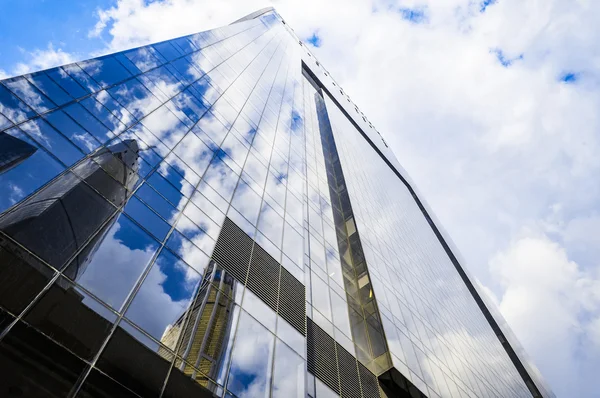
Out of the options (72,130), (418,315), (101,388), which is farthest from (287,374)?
(418,315)

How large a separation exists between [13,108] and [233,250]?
8.14 metres

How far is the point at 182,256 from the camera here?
11922 millimetres

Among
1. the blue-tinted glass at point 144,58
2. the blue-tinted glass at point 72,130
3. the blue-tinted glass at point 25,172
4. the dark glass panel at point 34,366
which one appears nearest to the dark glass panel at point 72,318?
the dark glass panel at point 34,366

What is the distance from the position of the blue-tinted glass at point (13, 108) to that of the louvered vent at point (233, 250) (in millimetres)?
6990

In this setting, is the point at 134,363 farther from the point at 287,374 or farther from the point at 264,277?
the point at 264,277

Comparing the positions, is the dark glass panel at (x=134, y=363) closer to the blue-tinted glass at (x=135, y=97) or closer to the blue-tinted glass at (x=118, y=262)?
the blue-tinted glass at (x=118, y=262)

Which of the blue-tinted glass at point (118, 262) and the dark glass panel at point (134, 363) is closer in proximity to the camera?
the dark glass panel at point (134, 363)

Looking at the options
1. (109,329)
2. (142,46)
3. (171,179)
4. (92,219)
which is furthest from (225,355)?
(142,46)

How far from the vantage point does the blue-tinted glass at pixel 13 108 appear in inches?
410

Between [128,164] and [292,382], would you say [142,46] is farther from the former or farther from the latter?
[292,382]

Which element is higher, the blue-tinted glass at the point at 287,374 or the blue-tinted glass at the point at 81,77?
the blue-tinted glass at the point at 81,77

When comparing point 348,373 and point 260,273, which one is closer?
point 260,273

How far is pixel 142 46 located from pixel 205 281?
55.7ft

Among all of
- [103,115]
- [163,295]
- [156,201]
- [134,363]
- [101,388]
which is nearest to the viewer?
[101,388]
